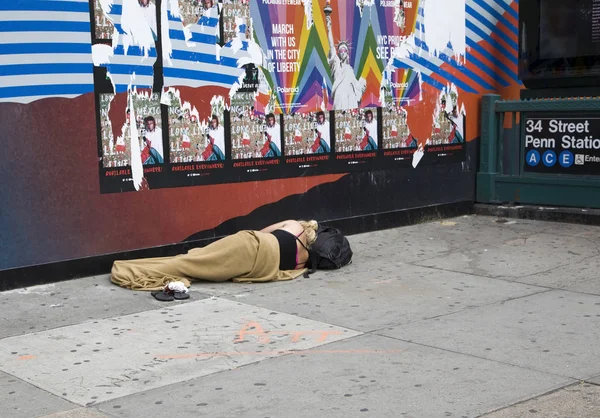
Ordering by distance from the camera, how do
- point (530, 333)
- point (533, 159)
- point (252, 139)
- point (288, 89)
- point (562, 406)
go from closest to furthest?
point (562, 406) < point (530, 333) < point (252, 139) < point (288, 89) < point (533, 159)

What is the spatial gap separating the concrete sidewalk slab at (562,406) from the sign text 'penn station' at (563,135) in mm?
5774

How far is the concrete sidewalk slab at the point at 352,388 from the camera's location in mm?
4539

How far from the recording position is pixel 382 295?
7.09 meters

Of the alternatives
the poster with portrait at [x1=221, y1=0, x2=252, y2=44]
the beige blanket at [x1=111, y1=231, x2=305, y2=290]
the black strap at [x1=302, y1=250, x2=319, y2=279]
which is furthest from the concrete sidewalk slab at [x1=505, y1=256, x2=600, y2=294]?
the poster with portrait at [x1=221, y1=0, x2=252, y2=44]

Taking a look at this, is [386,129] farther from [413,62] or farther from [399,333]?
[399,333]

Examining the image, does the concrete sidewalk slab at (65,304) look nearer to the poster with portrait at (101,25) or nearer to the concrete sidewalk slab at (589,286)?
the poster with portrait at (101,25)

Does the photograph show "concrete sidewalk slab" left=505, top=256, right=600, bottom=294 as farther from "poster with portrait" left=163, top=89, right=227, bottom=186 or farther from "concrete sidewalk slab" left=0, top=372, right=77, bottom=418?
"concrete sidewalk slab" left=0, top=372, right=77, bottom=418

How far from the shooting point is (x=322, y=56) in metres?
9.35

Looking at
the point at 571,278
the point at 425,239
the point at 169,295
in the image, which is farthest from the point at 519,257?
the point at 169,295

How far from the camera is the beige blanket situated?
24.4 ft

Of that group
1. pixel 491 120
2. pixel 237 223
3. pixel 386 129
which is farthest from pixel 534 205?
pixel 237 223

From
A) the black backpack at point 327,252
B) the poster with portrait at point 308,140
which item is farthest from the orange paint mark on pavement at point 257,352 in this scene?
the poster with portrait at point 308,140

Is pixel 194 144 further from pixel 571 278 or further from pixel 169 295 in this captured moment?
pixel 571 278

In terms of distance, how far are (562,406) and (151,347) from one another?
2598 mm
